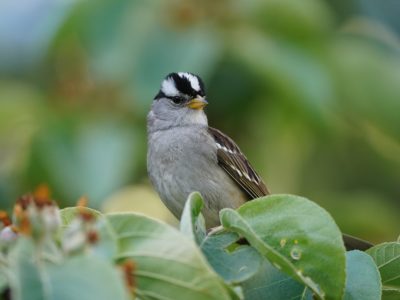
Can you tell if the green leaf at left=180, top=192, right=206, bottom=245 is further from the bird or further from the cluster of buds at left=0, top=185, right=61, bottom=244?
the bird

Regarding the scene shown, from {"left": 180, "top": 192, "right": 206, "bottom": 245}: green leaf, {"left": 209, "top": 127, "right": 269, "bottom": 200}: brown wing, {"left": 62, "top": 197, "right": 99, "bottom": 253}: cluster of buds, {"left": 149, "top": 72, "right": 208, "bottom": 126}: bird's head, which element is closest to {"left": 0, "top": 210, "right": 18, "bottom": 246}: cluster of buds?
{"left": 62, "top": 197, "right": 99, "bottom": 253}: cluster of buds

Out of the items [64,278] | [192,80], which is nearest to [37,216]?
[64,278]

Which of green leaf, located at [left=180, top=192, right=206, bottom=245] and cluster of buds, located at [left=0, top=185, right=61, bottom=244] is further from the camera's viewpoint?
green leaf, located at [left=180, top=192, right=206, bottom=245]

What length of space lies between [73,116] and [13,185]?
0.49 meters

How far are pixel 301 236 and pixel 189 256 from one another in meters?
0.36

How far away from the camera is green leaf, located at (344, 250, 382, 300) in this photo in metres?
1.86

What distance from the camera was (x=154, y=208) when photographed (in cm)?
477

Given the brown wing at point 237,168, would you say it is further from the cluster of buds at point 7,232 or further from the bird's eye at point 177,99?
the cluster of buds at point 7,232

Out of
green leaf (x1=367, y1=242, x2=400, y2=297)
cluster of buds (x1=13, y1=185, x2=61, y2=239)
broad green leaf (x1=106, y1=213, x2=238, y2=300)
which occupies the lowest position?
green leaf (x1=367, y1=242, x2=400, y2=297)

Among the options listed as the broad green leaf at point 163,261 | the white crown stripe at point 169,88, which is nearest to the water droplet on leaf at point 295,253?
the broad green leaf at point 163,261

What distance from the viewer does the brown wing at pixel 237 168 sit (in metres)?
3.84

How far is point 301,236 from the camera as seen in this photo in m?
1.77

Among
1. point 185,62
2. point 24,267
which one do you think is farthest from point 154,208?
point 24,267

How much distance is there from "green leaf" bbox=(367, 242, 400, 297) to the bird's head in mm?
2043
